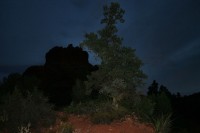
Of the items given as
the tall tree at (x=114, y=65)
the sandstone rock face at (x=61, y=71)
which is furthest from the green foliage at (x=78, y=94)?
the sandstone rock face at (x=61, y=71)

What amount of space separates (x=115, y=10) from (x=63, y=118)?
21.8 ft

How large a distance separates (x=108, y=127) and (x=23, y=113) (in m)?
3.90

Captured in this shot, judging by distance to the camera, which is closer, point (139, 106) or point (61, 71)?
point (139, 106)

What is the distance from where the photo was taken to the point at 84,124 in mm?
17516

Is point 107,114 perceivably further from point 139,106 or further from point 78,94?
point 78,94

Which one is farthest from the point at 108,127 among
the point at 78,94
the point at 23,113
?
the point at 78,94

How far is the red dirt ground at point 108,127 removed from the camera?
16531mm

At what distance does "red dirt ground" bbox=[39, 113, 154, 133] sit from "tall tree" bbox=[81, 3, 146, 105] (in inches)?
72.9

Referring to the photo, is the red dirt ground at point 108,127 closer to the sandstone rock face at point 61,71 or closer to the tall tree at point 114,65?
the tall tree at point 114,65

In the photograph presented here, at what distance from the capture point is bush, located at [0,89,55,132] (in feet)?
52.7

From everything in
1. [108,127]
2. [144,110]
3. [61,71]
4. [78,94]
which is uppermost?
[61,71]

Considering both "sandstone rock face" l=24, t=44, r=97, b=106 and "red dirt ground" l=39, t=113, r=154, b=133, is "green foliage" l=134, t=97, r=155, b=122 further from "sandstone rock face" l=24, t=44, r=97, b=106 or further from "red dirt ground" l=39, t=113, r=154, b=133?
"sandstone rock face" l=24, t=44, r=97, b=106

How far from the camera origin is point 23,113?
16.5 meters

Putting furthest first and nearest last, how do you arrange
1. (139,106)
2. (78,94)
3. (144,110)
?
(78,94) < (139,106) < (144,110)
